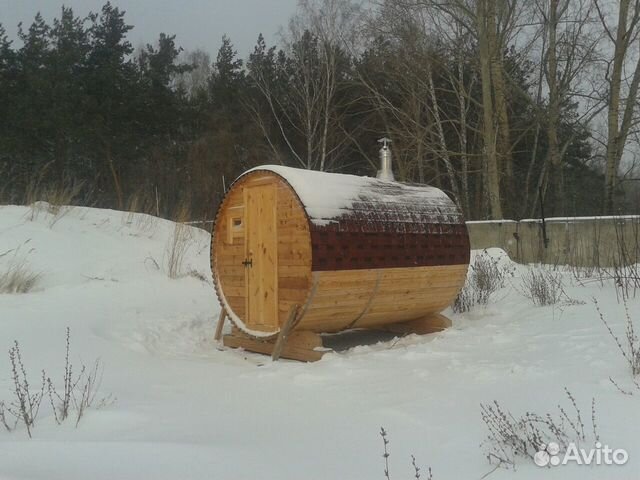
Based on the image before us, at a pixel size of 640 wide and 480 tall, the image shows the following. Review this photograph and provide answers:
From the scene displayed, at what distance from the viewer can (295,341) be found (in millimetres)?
6680

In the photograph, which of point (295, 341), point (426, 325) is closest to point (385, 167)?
point (426, 325)

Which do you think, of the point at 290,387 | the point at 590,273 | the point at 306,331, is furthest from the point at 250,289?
the point at 590,273

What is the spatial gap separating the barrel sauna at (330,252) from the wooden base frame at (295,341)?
0.21 ft

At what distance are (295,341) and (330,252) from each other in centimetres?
113

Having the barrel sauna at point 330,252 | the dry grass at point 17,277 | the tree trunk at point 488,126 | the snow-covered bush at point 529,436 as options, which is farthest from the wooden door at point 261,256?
the tree trunk at point 488,126

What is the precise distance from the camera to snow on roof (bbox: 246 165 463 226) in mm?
6547

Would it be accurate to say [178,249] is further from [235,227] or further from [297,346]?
[297,346]

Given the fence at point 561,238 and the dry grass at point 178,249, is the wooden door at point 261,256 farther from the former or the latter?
the fence at point 561,238

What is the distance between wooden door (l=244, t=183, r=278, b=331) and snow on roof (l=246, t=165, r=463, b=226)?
1.23 ft

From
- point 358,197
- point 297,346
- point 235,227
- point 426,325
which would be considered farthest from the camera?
point 426,325

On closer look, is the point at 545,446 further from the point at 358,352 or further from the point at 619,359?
the point at 358,352

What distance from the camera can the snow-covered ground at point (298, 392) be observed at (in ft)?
10.5

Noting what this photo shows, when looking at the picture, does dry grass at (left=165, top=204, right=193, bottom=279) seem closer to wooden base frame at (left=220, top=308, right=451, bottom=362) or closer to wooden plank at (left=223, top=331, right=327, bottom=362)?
wooden base frame at (left=220, top=308, right=451, bottom=362)

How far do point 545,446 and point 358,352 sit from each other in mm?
3745
